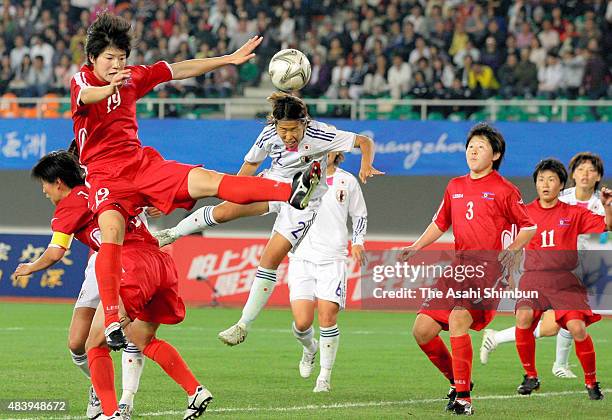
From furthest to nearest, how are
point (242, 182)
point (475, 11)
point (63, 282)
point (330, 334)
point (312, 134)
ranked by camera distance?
point (475, 11)
point (63, 282)
point (330, 334)
point (312, 134)
point (242, 182)

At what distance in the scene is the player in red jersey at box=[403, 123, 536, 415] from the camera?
8977mm

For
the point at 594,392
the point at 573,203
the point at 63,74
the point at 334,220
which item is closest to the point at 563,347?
the point at 573,203

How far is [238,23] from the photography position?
86.3 feet

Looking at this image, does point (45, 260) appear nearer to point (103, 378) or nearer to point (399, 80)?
point (103, 378)

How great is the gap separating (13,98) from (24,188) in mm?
3900

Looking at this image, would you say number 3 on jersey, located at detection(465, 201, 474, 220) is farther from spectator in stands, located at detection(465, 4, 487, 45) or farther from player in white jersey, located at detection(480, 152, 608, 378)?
spectator in stands, located at detection(465, 4, 487, 45)

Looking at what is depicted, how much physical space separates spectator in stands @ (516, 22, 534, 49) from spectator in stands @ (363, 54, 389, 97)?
275cm

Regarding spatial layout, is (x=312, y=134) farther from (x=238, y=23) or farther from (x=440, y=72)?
(x=238, y=23)

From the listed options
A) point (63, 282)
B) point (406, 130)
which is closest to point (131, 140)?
point (63, 282)

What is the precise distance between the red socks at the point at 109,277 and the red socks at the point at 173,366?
0.67m

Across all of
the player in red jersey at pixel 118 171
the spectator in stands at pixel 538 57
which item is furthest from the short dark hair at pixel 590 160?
the spectator in stands at pixel 538 57

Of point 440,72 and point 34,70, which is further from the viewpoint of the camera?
point 34,70

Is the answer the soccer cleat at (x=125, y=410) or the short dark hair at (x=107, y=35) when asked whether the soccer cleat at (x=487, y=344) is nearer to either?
the soccer cleat at (x=125, y=410)

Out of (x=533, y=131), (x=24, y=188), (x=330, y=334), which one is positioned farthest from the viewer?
(x=24, y=188)
